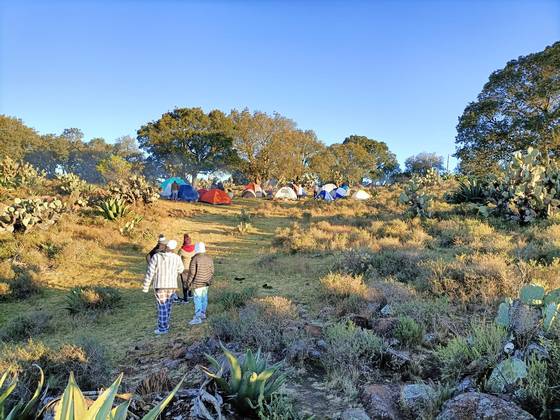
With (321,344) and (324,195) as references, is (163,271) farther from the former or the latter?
(324,195)

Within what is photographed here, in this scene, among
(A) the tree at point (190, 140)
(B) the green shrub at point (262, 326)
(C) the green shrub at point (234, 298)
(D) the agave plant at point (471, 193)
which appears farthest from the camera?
(A) the tree at point (190, 140)

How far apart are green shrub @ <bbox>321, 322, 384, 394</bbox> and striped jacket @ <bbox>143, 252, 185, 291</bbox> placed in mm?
3356

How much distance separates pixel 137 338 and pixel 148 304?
1949mm

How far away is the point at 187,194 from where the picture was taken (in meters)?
27.7

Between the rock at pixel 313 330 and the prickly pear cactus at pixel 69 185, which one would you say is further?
the prickly pear cactus at pixel 69 185

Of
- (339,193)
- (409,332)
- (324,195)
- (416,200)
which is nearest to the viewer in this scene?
(409,332)

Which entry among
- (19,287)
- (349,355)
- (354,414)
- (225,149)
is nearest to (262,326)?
(349,355)

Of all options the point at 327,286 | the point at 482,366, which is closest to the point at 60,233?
the point at 327,286

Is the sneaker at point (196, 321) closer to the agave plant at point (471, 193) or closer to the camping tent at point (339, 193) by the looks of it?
the agave plant at point (471, 193)

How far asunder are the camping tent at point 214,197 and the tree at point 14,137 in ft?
89.3

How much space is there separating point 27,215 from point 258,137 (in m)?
25.2

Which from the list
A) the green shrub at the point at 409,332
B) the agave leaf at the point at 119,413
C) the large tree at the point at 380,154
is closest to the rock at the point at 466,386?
the green shrub at the point at 409,332

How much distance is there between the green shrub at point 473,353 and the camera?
344cm

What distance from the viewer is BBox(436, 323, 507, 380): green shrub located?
11.3 feet
